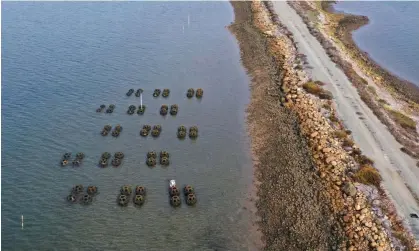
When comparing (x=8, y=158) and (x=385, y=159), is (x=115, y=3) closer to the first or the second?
(x=8, y=158)

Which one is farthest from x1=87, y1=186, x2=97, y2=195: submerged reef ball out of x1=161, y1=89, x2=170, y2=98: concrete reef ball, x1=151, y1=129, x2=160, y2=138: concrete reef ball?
x1=161, y1=89, x2=170, y2=98: concrete reef ball

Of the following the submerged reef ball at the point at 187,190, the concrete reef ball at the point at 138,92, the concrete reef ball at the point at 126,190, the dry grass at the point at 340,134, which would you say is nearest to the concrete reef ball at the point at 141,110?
the concrete reef ball at the point at 138,92

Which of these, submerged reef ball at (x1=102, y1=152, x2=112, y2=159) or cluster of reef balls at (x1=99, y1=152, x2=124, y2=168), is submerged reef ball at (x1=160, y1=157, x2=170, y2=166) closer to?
cluster of reef balls at (x1=99, y1=152, x2=124, y2=168)

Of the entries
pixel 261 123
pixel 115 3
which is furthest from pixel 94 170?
pixel 115 3

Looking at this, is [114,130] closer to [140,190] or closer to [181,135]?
[181,135]

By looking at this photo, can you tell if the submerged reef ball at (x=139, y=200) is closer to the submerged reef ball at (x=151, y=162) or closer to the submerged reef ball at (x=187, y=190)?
the submerged reef ball at (x=187, y=190)

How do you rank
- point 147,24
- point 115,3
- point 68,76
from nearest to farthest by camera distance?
point 68,76, point 147,24, point 115,3
